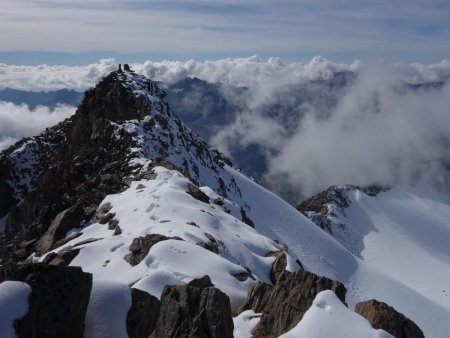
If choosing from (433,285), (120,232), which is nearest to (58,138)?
(120,232)

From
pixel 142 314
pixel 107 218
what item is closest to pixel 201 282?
pixel 142 314

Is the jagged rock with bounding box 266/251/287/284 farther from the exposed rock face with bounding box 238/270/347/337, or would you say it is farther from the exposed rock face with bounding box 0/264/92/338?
the exposed rock face with bounding box 0/264/92/338

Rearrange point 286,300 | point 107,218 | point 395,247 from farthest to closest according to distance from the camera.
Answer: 1. point 395,247
2. point 107,218
3. point 286,300

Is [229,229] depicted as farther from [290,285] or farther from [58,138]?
[58,138]

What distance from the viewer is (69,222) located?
1346 inches

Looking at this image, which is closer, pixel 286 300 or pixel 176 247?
pixel 286 300

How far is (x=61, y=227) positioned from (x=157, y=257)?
14726 mm

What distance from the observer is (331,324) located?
44.9ft

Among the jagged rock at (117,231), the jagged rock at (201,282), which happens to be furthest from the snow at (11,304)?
the jagged rock at (117,231)

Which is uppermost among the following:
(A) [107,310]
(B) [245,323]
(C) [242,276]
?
(A) [107,310]

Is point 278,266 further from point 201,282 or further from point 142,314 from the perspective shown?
point 142,314

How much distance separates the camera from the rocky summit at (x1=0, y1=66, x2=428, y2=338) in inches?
566

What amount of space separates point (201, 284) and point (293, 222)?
178ft

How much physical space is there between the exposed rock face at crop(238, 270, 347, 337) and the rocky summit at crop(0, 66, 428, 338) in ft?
0.15
